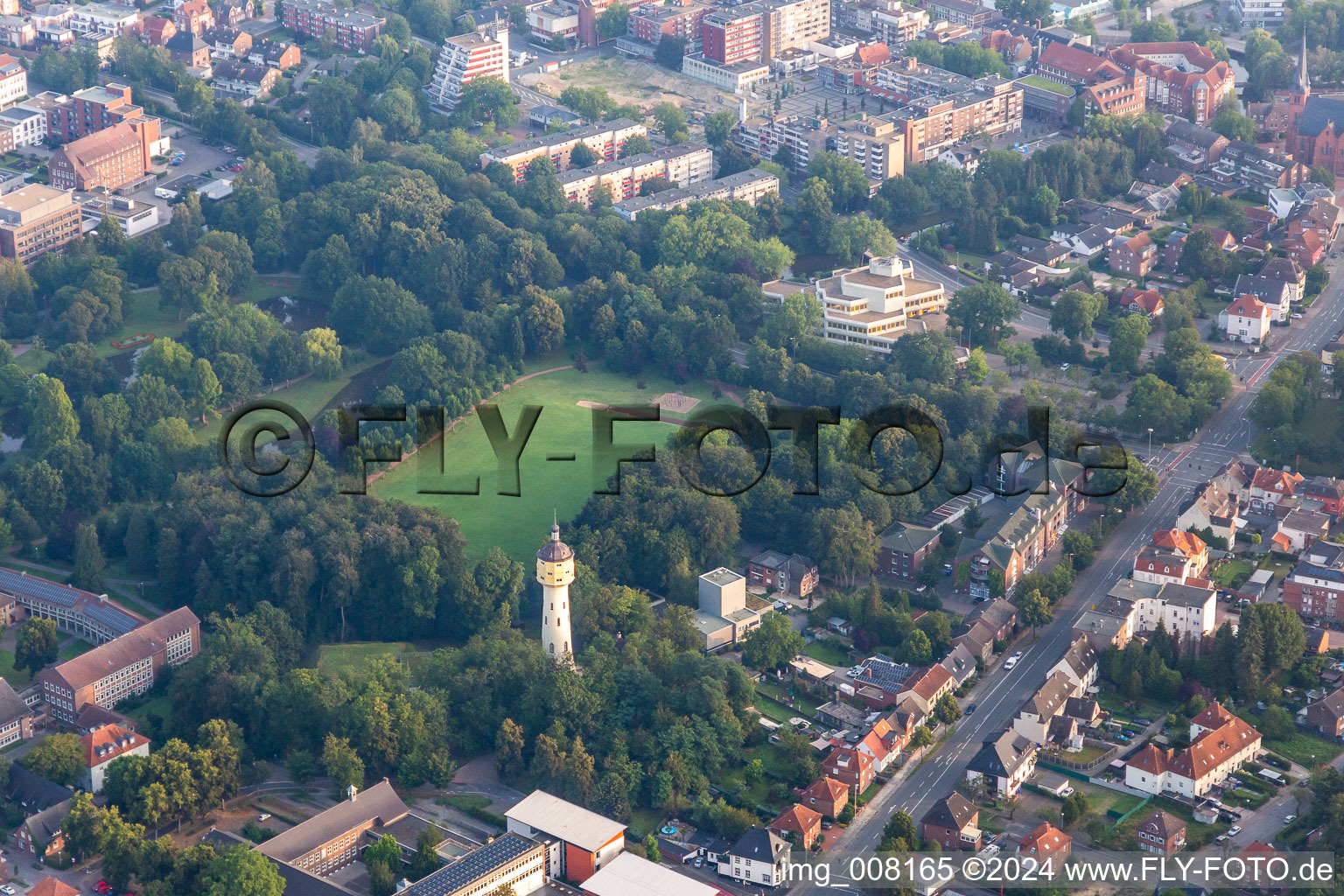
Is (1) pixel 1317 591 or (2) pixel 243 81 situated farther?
(2) pixel 243 81

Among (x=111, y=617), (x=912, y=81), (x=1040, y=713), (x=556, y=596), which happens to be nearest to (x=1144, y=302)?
(x=912, y=81)

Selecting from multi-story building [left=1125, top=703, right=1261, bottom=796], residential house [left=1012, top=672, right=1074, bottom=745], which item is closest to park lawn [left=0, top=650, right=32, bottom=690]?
residential house [left=1012, top=672, right=1074, bottom=745]

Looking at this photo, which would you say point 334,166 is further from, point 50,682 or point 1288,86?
point 1288,86

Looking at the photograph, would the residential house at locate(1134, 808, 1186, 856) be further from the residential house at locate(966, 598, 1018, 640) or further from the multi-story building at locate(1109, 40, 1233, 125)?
the multi-story building at locate(1109, 40, 1233, 125)

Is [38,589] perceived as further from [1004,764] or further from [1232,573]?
[1232,573]

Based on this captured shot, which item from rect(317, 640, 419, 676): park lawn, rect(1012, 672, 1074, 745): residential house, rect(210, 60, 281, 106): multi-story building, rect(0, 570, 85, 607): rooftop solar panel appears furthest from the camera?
rect(210, 60, 281, 106): multi-story building

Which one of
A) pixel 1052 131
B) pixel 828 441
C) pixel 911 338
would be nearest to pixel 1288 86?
pixel 1052 131

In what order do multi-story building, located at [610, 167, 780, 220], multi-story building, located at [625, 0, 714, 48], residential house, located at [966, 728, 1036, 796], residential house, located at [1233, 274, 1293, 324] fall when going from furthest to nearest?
multi-story building, located at [625, 0, 714, 48], multi-story building, located at [610, 167, 780, 220], residential house, located at [1233, 274, 1293, 324], residential house, located at [966, 728, 1036, 796]
